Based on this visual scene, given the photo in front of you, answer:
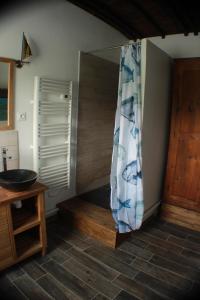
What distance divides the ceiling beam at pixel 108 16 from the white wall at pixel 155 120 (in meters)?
0.83

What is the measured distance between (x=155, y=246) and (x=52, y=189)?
4.44 feet

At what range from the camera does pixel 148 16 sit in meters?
2.76

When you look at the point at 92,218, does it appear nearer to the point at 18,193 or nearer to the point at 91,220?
the point at 91,220

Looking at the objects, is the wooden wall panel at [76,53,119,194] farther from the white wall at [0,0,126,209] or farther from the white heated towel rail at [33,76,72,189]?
the white heated towel rail at [33,76,72,189]

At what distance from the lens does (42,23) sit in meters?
2.37

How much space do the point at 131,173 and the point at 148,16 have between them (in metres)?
1.93

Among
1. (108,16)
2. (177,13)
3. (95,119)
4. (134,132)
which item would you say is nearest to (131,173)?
(134,132)

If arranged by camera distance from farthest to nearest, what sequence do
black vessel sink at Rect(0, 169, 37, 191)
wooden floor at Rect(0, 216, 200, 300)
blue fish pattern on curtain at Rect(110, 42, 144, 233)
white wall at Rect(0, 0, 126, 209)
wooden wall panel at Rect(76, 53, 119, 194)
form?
1. wooden wall panel at Rect(76, 53, 119, 194)
2. blue fish pattern on curtain at Rect(110, 42, 144, 233)
3. white wall at Rect(0, 0, 126, 209)
4. black vessel sink at Rect(0, 169, 37, 191)
5. wooden floor at Rect(0, 216, 200, 300)

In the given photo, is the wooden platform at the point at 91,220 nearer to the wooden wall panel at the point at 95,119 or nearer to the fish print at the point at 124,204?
the fish print at the point at 124,204

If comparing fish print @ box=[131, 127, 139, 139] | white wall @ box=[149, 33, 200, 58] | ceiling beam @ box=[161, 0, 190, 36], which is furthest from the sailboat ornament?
white wall @ box=[149, 33, 200, 58]

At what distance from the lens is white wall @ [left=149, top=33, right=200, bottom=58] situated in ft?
10.2

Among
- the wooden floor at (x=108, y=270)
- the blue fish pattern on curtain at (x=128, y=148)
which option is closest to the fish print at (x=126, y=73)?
the blue fish pattern on curtain at (x=128, y=148)

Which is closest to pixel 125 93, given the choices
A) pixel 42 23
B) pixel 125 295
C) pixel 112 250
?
pixel 42 23

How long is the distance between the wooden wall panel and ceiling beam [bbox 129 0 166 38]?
784 millimetres
